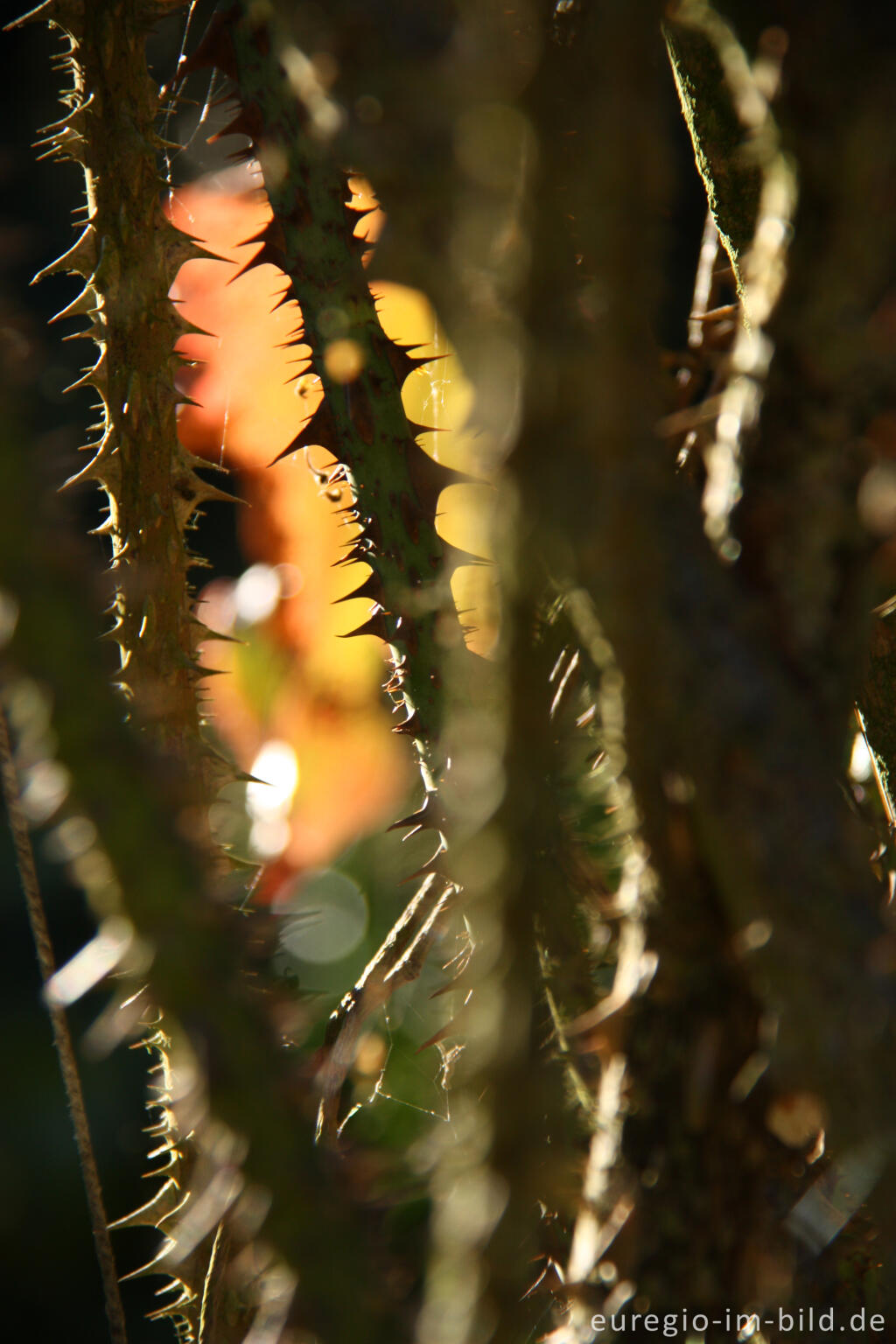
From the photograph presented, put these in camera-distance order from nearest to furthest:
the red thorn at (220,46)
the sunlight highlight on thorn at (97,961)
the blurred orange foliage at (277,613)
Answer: the sunlight highlight on thorn at (97,961) → the red thorn at (220,46) → the blurred orange foliage at (277,613)

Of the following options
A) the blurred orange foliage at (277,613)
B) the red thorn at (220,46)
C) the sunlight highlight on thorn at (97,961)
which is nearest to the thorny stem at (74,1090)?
the sunlight highlight on thorn at (97,961)

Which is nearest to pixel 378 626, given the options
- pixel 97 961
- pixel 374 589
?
pixel 374 589

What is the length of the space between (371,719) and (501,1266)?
2.26 m

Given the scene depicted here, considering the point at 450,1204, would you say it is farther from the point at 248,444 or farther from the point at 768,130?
the point at 248,444

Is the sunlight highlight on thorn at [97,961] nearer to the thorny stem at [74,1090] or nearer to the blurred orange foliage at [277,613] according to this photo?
the thorny stem at [74,1090]

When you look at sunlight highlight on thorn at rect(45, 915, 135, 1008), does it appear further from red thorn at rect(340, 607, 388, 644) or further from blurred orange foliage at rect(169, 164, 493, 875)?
blurred orange foliage at rect(169, 164, 493, 875)

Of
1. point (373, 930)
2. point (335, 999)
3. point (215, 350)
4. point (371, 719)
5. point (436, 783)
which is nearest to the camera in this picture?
point (436, 783)

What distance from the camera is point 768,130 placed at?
253mm

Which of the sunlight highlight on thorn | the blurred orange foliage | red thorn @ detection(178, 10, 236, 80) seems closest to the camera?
the sunlight highlight on thorn

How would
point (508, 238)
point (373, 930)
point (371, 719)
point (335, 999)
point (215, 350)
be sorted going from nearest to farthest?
1. point (508, 238)
2. point (335, 999)
3. point (373, 930)
4. point (215, 350)
5. point (371, 719)

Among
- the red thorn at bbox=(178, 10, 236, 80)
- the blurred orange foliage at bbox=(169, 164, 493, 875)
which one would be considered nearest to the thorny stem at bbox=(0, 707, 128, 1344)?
the red thorn at bbox=(178, 10, 236, 80)

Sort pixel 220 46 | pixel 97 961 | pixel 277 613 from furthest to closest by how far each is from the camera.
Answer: pixel 277 613
pixel 220 46
pixel 97 961

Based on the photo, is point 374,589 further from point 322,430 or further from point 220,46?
point 220,46

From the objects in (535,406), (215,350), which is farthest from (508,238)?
(215,350)
